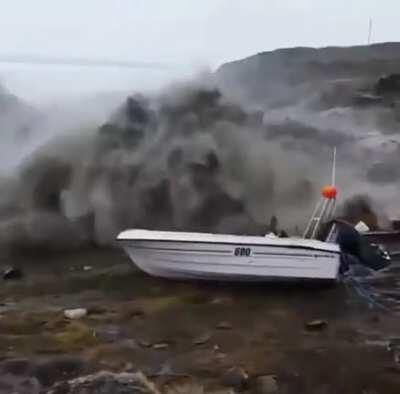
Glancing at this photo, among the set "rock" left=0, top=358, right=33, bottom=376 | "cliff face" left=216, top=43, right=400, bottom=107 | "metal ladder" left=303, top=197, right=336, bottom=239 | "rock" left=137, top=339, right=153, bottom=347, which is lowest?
"rock" left=137, top=339, right=153, bottom=347

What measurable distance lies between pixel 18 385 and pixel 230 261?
3.49 m

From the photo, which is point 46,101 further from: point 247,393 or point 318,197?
point 247,393

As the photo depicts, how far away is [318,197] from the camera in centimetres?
1351

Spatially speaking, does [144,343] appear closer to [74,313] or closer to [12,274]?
[74,313]

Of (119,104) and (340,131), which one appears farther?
(340,131)

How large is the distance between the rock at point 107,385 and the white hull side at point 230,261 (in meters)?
3.00

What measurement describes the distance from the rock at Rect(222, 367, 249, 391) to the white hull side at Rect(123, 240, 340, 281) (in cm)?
247

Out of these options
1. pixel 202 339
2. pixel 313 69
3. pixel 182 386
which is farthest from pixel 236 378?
pixel 313 69

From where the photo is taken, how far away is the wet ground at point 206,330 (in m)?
6.92

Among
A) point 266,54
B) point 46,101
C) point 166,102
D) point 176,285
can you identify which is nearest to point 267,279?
point 176,285

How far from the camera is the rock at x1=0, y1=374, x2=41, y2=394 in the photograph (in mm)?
6508

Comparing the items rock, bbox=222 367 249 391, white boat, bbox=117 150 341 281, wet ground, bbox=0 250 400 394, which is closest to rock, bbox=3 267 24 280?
wet ground, bbox=0 250 400 394

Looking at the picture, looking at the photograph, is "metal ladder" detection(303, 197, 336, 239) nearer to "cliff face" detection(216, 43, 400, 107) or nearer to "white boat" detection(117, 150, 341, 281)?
"white boat" detection(117, 150, 341, 281)

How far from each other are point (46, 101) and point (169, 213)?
12.5ft
